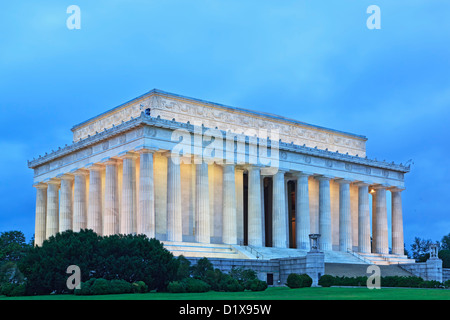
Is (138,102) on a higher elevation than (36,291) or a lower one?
higher

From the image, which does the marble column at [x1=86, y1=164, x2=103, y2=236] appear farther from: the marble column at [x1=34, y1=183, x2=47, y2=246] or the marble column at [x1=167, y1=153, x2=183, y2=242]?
the marble column at [x1=34, y1=183, x2=47, y2=246]

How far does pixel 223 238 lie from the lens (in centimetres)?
7088

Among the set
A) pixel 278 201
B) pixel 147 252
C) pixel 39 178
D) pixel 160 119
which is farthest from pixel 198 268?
pixel 39 178

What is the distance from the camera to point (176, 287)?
141ft

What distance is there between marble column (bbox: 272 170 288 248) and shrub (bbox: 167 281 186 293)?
32.3 metres

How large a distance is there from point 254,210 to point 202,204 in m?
7.23

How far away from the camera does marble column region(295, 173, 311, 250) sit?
253 ft

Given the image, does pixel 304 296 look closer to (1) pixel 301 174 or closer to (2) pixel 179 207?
(2) pixel 179 207

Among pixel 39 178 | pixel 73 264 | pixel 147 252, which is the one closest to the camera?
pixel 73 264

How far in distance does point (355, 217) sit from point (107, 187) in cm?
3591

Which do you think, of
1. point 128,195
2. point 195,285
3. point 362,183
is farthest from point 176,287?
point 362,183

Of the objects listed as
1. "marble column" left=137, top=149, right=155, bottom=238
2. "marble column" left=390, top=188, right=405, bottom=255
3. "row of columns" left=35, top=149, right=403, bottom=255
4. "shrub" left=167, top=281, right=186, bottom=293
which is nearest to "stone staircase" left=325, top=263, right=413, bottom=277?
"row of columns" left=35, top=149, right=403, bottom=255
